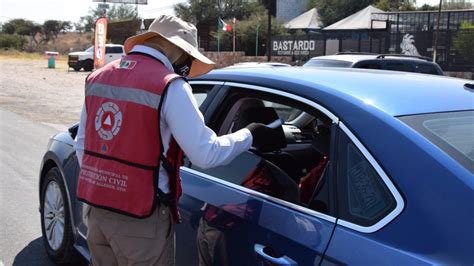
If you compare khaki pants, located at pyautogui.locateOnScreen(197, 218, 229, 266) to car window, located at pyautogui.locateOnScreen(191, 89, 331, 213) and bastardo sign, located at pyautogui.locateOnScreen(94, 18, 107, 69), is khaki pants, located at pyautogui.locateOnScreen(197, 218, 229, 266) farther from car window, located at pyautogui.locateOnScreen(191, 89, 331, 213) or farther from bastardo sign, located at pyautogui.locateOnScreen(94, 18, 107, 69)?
bastardo sign, located at pyautogui.locateOnScreen(94, 18, 107, 69)

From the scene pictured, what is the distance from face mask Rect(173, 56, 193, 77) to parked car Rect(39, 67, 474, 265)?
401 mm

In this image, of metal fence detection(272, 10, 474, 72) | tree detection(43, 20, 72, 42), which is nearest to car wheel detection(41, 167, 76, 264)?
metal fence detection(272, 10, 474, 72)

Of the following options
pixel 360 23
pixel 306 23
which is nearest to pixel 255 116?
pixel 360 23

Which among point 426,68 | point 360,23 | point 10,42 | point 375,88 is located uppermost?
point 360,23

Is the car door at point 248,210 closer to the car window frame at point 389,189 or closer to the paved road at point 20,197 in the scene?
the car window frame at point 389,189

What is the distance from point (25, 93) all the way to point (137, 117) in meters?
19.2

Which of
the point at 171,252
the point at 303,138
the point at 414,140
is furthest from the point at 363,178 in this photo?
the point at 303,138

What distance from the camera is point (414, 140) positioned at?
1.97 metres

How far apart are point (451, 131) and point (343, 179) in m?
0.49

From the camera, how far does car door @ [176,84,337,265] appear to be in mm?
2105

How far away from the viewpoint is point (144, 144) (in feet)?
7.26

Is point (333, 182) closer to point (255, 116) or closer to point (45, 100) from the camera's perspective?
point (255, 116)

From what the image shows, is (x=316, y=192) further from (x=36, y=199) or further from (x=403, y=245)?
(x=36, y=199)

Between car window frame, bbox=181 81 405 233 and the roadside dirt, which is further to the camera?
the roadside dirt
